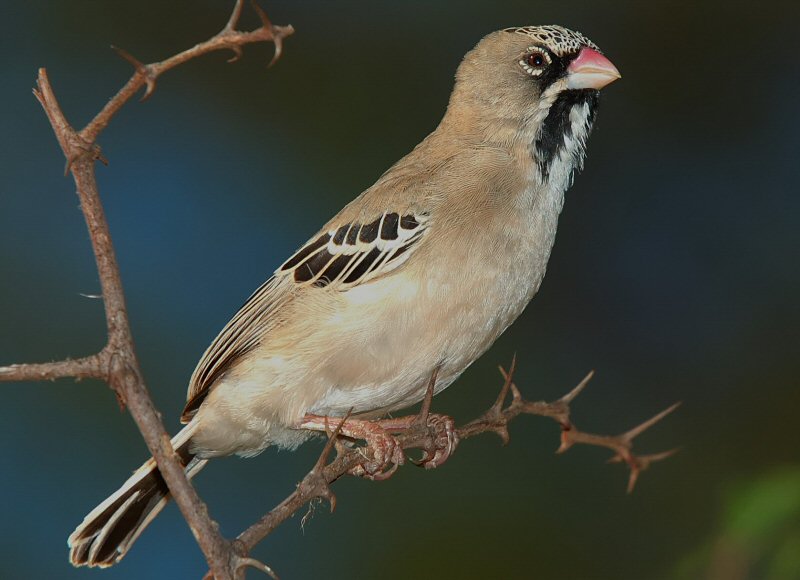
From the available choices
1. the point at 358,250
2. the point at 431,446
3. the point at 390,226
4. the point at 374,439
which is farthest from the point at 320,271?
the point at 431,446

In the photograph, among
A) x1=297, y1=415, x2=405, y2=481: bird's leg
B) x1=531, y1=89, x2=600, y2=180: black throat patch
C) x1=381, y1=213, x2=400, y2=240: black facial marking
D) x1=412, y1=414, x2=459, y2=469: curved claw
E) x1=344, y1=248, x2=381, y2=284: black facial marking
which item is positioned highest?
x1=531, y1=89, x2=600, y2=180: black throat patch

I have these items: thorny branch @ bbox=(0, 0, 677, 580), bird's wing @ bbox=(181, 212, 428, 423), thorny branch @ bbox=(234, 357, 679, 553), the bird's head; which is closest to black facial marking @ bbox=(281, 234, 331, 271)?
bird's wing @ bbox=(181, 212, 428, 423)

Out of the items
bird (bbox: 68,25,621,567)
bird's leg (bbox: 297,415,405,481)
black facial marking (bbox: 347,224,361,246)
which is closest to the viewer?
bird's leg (bbox: 297,415,405,481)

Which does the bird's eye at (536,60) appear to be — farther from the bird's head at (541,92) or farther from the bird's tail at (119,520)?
the bird's tail at (119,520)

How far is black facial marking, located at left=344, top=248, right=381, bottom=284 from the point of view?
3.56 m

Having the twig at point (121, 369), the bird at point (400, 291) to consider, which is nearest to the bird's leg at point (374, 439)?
the bird at point (400, 291)

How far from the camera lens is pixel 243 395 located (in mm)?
3633

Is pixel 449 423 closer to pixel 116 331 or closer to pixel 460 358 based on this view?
pixel 460 358

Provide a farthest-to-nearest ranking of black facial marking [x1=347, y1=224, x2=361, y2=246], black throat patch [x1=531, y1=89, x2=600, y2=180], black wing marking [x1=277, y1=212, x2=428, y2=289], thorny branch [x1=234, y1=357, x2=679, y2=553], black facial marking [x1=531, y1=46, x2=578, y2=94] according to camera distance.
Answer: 1. black facial marking [x1=531, y1=46, x2=578, y2=94]
2. black throat patch [x1=531, y1=89, x2=600, y2=180]
3. black facial marking [x1=347, y1=224, x2=361, y2=246]
4. black wing marking [x1=277, y1=212, x2=428, y2=289]
5. thorny branch [x1=234, y1=357, x2=679, y2=553]

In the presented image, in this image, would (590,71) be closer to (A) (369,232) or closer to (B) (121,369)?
(A) (369,232)

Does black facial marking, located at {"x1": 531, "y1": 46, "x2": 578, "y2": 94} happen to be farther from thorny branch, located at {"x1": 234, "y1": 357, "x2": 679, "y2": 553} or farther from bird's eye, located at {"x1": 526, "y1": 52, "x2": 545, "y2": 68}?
thorny branch, located at {"x1": 234, "y1": 357, "x2": 679, "y2": 553}

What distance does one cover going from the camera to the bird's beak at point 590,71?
12.4 feet

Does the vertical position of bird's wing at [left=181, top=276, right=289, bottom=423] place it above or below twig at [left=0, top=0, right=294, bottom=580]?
below

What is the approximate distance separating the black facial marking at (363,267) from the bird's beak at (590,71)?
1.05 m
